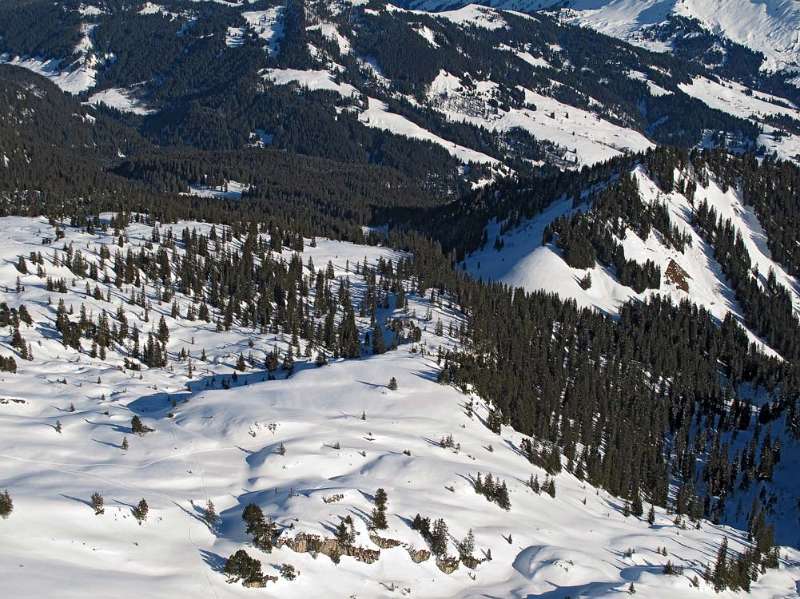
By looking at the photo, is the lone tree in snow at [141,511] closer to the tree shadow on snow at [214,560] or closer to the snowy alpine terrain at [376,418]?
the snowy alpine terrain at [376,418]

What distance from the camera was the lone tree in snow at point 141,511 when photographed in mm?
46066

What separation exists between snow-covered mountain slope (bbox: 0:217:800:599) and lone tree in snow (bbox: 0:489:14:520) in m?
0.63

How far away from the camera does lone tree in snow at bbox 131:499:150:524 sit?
4607 centimetres

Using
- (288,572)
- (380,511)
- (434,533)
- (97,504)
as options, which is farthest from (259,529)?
(434,533)

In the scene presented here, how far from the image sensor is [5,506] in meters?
42.1

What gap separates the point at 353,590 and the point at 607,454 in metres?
65.1

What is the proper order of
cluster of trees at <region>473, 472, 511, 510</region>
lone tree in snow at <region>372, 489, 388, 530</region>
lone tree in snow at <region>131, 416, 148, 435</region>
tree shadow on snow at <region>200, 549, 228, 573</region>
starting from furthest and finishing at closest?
lone tree in snow at <region>131, 416, 148, 435</region>
cluster of trees at <region>473, 472, 511, 510</region>
lone tree in snow at <region>372, 489, 388, 530</region>
tree shadow on snow at <region>200, 549, 228, 573</region>

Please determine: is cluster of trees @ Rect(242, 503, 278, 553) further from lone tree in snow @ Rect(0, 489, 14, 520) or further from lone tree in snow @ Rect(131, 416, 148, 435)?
lone tree in snow @ Rect(131, 416, 148, 435)

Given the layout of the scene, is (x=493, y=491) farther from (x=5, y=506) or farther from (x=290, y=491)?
(x=5, y=506)

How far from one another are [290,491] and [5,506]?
64.8ft

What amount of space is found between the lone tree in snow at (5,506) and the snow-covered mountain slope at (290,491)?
63 centimetres

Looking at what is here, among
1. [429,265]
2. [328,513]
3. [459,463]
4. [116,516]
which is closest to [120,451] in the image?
[116,516]

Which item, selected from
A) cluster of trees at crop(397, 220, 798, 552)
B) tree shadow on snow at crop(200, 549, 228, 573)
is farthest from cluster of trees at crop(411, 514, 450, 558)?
cluster of trees at crop(397, 220, 798, 552)

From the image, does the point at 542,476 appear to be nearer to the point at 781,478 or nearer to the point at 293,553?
the point at 293,553
